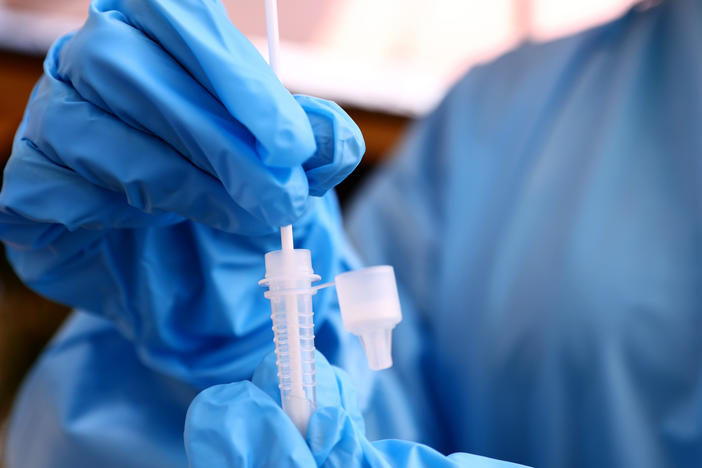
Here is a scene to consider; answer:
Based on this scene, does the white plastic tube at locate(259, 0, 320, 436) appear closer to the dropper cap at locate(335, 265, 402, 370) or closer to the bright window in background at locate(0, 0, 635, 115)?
the dropper cap at locate(335, 265, 402, 370)

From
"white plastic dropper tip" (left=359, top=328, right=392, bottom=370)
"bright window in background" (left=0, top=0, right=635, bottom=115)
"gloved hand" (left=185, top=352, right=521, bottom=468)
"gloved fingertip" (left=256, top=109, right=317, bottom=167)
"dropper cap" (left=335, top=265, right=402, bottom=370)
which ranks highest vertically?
"bright window in background" (left=0, top=0, right=635, bottom=115)

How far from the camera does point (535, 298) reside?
1.94 feet

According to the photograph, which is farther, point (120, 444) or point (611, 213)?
point (611, 213)

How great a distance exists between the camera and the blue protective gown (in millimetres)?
485

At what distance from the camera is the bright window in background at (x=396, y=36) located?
1044 millimetres

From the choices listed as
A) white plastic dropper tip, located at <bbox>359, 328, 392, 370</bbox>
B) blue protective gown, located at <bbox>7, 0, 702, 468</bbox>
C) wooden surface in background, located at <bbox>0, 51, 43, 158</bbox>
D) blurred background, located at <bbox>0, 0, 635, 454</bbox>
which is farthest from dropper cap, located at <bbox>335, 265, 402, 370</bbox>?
wooden surface in background, located at <bbox>0, 51, 43, 158</bbox>

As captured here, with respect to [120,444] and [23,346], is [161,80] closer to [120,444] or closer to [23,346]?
[120,444]

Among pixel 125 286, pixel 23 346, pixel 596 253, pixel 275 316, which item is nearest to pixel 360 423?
pixel 275 316

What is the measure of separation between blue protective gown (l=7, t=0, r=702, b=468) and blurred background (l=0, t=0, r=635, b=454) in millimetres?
246

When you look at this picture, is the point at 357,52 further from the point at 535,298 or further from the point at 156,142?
the point at 156,142

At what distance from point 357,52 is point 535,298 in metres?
0.69

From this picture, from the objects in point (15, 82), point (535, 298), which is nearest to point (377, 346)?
point (535, 298)

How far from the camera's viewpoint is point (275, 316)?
326 millimetres

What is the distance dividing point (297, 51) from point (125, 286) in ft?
2.42
